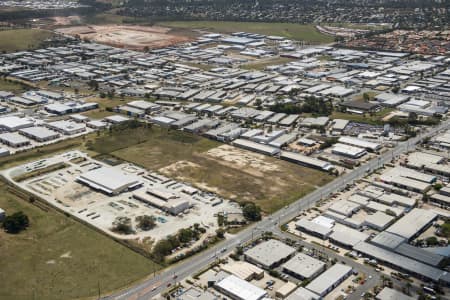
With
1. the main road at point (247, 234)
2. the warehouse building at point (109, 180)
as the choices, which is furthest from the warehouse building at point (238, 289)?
the warehouse building at point (109, 180)

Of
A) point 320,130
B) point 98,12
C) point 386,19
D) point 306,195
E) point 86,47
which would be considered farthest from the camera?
point 98,12

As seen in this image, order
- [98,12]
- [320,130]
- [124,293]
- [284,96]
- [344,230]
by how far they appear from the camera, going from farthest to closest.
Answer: [98,12], [284,96], [320,130], [344,230], [124,293]

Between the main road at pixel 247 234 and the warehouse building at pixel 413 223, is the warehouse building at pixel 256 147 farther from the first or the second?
the warehouse building at pixel 413 223

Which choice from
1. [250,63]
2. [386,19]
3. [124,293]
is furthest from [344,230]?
A: [386,19]

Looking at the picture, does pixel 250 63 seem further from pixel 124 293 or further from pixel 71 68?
pixel 124 293

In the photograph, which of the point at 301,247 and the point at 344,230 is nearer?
the point at 301,247

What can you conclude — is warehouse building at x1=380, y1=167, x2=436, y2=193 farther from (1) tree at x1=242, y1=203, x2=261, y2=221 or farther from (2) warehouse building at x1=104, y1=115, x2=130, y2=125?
(2) warehouse building at x1=104, y1=115, x2=130, y2=125
